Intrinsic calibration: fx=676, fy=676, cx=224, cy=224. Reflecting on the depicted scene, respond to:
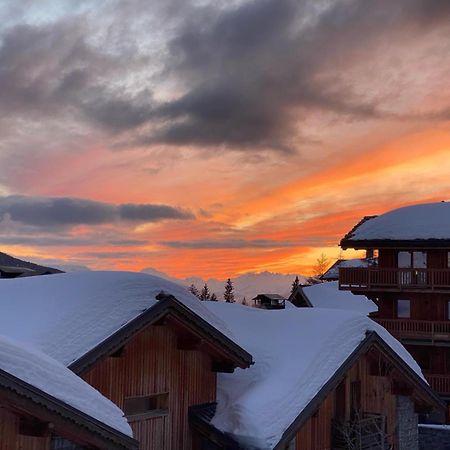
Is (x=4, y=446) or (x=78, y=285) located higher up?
(x=78, y=285)

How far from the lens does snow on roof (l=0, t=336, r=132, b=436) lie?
9227mm

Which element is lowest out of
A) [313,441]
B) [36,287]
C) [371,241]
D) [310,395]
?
[313,441]

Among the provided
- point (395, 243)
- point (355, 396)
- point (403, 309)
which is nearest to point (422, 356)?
point (403, 309)

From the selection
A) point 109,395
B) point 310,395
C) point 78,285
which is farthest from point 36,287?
point 310,395

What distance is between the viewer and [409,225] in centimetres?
4266

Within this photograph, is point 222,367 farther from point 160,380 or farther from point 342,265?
point 342,265

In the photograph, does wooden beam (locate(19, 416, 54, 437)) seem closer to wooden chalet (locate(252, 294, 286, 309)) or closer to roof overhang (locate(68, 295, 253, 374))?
roof overhang (locate(68, 295, 253, 374))

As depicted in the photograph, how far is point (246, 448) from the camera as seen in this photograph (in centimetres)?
1605

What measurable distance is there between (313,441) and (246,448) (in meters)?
3.73

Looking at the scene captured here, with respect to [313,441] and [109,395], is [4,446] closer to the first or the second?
[109,395]

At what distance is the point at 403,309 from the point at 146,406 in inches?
1264

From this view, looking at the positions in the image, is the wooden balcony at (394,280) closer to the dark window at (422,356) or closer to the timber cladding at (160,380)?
the dark window at (422,356)

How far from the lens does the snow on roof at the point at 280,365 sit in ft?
54.2

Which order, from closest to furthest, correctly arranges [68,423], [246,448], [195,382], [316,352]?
1. [68,423]
2. [246,448]
3. [195,382]
4. [316,352]
